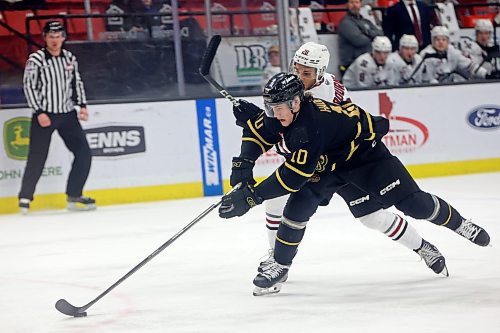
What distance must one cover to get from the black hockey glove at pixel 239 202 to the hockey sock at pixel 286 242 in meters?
0.29

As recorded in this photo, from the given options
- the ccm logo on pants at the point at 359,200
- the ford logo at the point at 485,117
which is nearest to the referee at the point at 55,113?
the ford logo at the point at 485,117

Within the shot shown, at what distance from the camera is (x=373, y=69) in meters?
8.61

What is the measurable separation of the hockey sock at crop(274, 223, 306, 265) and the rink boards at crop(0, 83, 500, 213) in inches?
152

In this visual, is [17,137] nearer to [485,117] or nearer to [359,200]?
[485,117]

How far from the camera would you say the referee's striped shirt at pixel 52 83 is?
24.7 ft

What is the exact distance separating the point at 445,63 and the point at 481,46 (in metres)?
0.62

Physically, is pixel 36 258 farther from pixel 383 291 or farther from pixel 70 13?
pixel 70 13

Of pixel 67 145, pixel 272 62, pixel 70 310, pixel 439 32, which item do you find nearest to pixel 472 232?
pixel 70 310

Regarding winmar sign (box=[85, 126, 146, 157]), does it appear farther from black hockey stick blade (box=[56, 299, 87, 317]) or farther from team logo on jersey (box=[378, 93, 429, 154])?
black hockey stick blade (box=[56, 299, 87, 317])

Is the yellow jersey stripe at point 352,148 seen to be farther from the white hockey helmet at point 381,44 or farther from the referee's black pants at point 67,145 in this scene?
the white hockey helmet at point 381,44

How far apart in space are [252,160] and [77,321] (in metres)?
0.95

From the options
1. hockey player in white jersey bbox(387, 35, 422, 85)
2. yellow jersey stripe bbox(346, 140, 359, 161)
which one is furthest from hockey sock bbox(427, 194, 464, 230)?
hockey player in white jersey bbox(387, 35, 422, 85)

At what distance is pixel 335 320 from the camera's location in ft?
11.5

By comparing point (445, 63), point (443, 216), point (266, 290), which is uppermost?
point (443, 216)
